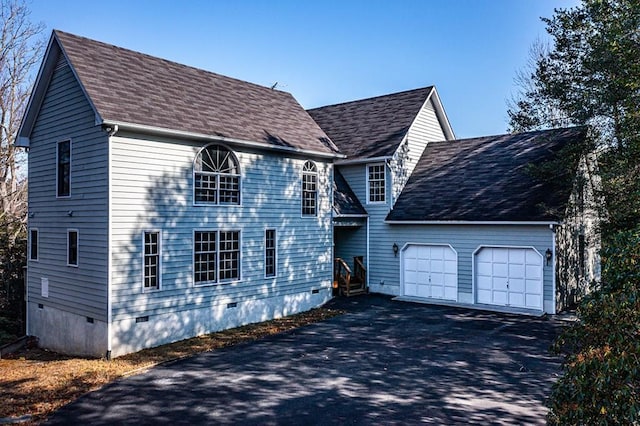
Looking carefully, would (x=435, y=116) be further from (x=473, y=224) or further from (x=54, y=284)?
(x=54, y=284)

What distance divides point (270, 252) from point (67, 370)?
7220 millimetres

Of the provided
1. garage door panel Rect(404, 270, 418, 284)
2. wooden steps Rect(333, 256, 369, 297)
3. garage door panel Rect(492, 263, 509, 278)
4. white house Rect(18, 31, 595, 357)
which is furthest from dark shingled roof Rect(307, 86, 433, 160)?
garage door panel Rect(492, 263, 509, 278)

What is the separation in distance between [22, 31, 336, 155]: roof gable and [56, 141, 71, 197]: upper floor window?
210cm

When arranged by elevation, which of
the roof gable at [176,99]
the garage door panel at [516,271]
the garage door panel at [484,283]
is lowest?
the garage door panel at [484,283]

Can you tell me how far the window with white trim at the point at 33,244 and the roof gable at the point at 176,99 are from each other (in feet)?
10.7

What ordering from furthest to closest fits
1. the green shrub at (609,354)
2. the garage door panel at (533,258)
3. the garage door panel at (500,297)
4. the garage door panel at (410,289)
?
the garage door panel at (410,289) → the garage door panel at (500,297) → the garage door panel at (533,258) → the green shrub at (609,354)

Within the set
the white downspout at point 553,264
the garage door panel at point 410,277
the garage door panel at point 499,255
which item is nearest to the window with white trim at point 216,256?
the garage door panel at point 410,277

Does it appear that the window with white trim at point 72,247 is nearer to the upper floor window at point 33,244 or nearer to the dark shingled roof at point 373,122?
the upper floor window at point 33,244

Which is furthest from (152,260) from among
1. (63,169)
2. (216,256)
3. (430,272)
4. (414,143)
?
(414,143)

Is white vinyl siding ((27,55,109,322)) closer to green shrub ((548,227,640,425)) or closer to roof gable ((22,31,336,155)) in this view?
roof gable ((22,31,336,155))

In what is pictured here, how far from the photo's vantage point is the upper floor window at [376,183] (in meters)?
20.7

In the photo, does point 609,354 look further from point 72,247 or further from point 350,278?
point 350,278

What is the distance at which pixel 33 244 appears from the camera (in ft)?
49.6

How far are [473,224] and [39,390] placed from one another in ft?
47.5
